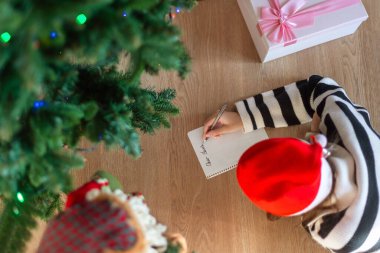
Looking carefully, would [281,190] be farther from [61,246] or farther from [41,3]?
[41,3]

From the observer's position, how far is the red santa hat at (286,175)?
2.13 feet

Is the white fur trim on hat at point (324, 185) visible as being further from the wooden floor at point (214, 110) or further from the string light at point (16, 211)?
the string light at point (16, 211)

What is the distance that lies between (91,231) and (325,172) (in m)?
0.43

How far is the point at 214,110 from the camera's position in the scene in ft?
3.56

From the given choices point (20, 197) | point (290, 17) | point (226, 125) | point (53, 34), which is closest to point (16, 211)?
point (20, 197)

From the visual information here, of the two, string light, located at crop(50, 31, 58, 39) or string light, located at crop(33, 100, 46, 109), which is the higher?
string light, located at crop(50, 31, 58, 39)

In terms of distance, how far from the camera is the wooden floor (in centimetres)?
102

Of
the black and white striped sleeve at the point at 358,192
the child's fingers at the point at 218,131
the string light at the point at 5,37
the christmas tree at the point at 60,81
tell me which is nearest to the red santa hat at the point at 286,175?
the black and white striped sleeve at the point at 358,192

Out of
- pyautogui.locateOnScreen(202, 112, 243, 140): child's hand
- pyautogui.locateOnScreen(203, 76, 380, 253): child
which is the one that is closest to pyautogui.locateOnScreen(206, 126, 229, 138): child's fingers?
pyautogui.locateOnScreen(202, 112, 243, 140): child's hand

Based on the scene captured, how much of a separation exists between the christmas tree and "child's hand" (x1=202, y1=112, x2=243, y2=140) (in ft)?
1.10

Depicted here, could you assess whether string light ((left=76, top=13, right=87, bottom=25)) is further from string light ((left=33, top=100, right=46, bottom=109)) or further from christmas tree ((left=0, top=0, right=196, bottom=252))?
string light ((left=33, top=100, right=46, bottom=109))

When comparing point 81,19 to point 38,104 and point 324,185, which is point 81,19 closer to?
point 38,104

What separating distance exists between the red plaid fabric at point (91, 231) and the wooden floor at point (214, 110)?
50 centimetres

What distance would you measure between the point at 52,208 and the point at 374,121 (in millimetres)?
912
